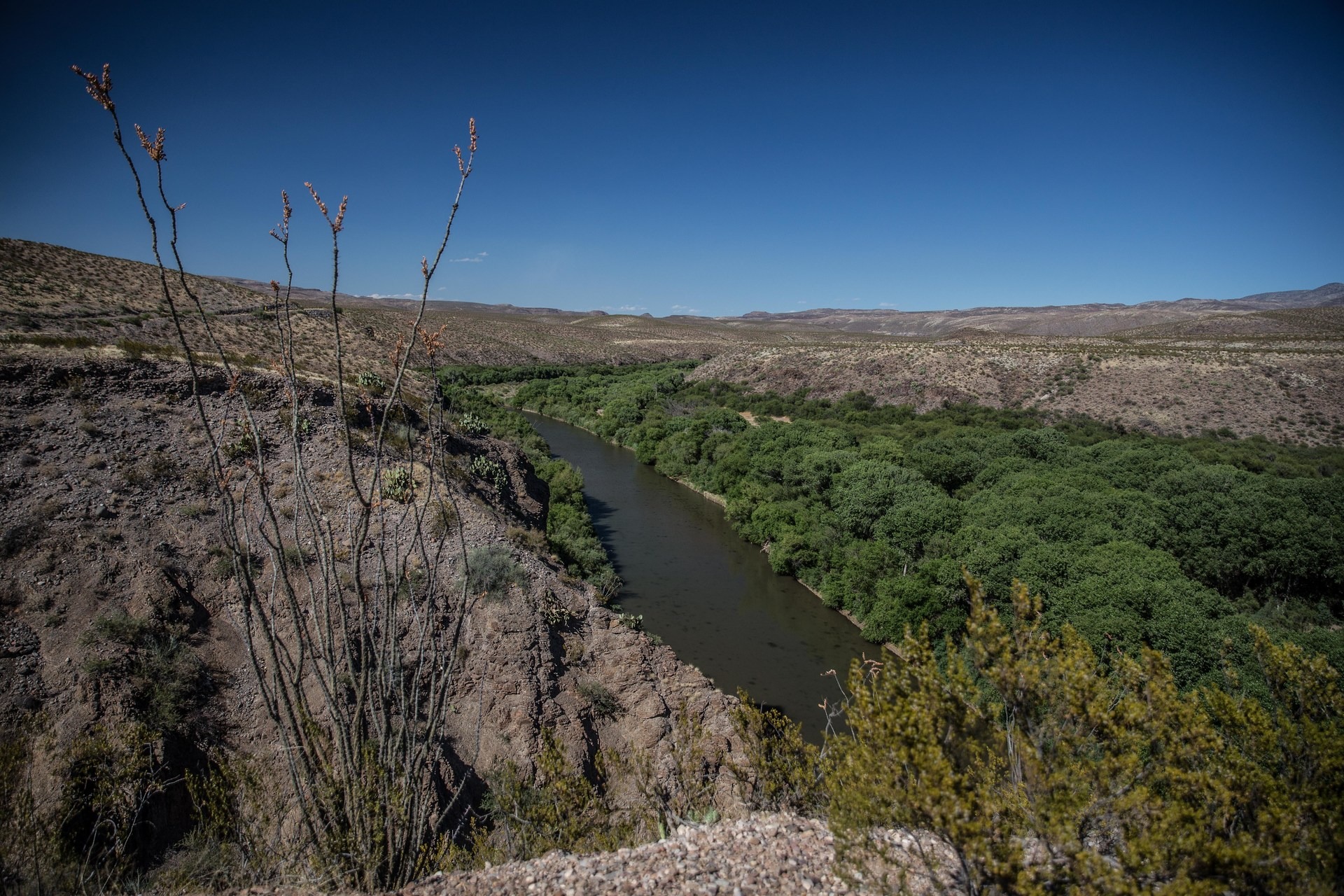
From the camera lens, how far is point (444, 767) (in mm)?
11211

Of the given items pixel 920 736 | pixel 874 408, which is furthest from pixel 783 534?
pixel 874 408

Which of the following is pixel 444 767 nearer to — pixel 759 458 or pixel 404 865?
pixel 404 865

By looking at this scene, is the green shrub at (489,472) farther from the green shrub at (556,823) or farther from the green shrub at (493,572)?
the green shrub at (556,823)

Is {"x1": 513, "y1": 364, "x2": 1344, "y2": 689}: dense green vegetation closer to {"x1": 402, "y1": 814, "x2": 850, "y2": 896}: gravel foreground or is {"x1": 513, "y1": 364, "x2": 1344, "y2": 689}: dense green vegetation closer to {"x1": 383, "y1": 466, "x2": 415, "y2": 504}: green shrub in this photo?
{"x1": 402, "y1": 814, "x2": 850, "y2": 896}: gravel foreground

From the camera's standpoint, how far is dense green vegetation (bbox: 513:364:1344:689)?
15050mm

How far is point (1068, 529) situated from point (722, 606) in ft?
40.3

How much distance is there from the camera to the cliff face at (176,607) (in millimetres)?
Result: 10531

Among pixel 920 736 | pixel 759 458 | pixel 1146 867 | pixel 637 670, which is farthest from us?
pixel 759 458

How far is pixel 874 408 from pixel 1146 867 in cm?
5424

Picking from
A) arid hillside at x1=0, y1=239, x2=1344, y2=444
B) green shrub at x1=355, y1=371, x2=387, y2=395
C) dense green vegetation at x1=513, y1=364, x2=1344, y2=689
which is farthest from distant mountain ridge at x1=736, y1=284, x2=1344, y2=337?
green shrub at x1=355, y1=371, x2=387, y2=395

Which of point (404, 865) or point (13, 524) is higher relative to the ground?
point (13, 524)

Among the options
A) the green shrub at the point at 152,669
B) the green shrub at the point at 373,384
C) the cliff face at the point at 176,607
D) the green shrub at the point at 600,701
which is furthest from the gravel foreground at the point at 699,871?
the green shrub at the point at 373,384

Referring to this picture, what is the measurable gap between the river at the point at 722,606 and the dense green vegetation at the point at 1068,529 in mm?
1274

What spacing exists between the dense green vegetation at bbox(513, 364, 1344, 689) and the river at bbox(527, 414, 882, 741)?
50.1 inches
